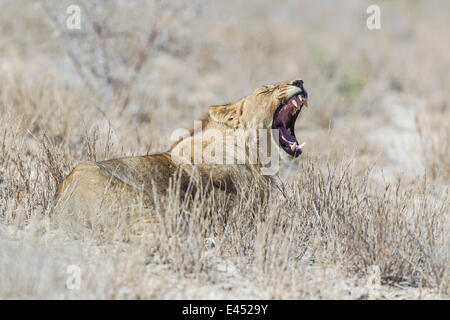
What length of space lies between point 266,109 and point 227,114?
32 centimetres

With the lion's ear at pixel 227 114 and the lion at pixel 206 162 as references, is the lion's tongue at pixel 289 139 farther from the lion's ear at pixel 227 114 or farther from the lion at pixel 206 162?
the lion's ear at pixel 227 114

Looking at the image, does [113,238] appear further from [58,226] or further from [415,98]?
[415,98]

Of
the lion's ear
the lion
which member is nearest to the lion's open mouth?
the lion

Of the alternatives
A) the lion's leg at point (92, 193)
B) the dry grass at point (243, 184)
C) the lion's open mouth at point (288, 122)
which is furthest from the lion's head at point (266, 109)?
the lion's leg at point (92, 193)

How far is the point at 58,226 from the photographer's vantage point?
4289mm

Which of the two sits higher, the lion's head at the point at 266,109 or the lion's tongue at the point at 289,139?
the lion's head at the point at 266,109

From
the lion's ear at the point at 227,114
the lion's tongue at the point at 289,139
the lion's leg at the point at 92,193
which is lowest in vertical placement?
the lion's leg at the point at 92,193

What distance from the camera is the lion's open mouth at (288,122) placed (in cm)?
500

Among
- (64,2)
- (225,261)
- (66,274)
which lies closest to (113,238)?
(66,274)

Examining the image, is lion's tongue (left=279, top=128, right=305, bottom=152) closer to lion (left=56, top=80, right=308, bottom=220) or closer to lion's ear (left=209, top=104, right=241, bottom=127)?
lion (left=56, top=80, right=308, bottom=220)

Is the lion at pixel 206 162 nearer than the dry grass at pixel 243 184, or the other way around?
the dry grass at pixel 243 184

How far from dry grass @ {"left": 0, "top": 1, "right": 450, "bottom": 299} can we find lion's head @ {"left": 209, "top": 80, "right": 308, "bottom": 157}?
0.39 m

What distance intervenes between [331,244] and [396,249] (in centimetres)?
43
